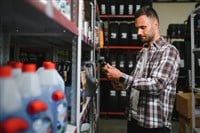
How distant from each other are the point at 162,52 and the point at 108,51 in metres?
3.51

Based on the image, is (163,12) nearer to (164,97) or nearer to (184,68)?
(184,68)

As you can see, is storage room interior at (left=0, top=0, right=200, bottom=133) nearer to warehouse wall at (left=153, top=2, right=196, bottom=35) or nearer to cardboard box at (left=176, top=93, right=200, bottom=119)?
cardboard box at (left=176, top=93, right=200, bottom=119)

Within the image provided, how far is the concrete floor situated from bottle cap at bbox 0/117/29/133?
4.22 m

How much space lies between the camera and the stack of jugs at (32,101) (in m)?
0.65

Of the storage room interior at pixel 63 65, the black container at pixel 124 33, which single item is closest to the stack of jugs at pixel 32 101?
the storage room interior at pixel 63 65

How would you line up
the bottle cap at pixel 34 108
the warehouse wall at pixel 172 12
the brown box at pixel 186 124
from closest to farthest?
1. the bottle cap at pixel 34 108
2. the brown box at pixel 186 124
3. the warehouse wall at pixel 172 12

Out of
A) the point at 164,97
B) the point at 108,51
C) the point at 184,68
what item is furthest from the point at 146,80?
the point at 184,68

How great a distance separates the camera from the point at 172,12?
26.5 feet

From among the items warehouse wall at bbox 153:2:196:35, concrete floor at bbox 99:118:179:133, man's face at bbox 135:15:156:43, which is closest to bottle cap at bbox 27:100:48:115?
man's face at bbox 135:15:156:43

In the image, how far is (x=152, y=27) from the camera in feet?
6.82

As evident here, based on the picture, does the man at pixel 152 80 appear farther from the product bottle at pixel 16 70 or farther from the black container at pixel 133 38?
the black container at pixel 133 38

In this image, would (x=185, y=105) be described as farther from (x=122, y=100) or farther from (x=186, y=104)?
(x=122, y=100)

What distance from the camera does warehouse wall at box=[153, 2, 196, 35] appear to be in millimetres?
8000

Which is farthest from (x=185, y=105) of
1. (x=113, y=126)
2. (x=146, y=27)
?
(x=146, y=27)
